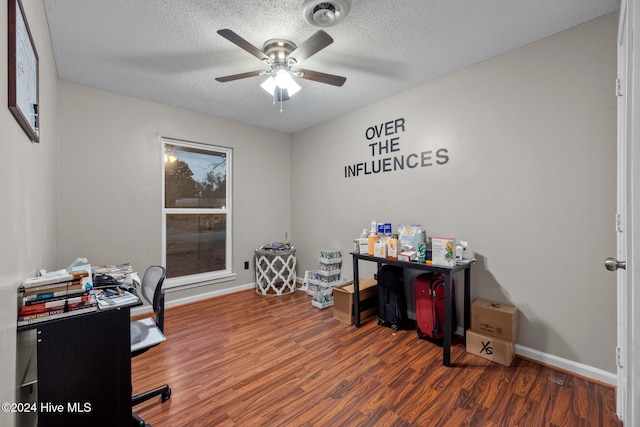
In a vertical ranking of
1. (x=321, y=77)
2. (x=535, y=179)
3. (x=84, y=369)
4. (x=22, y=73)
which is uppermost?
(x=321, y=77)

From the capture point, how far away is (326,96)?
308 cm

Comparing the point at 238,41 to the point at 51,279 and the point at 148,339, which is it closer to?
the point at 51,279

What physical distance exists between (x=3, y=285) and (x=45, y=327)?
1.10ft

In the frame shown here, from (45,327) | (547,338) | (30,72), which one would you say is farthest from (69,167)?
(547,338)

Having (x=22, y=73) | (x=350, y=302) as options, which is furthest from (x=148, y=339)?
(x=350, y=302)

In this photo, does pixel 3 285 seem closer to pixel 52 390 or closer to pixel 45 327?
pixel 45 327

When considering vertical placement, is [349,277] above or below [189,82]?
below

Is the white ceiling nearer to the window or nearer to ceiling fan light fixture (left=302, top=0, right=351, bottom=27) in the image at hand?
ceiling fan light fixture (left=302, top=0, right=351, bottom=27)

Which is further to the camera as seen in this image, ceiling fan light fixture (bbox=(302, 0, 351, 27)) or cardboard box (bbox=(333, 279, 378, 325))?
cardboard box (bbox=(333, 279, 378, 325))

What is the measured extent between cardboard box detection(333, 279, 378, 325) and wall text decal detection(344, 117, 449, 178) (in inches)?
54.0

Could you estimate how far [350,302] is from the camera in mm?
2830

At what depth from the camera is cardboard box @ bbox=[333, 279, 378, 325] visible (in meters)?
2.85

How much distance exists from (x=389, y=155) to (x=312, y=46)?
1646mm

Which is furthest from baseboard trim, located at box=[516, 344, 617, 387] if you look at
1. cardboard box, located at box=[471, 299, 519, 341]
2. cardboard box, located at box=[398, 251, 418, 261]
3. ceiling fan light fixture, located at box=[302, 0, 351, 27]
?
ceiling fan light fixture, located at box=[302, 0, 351, 27]
